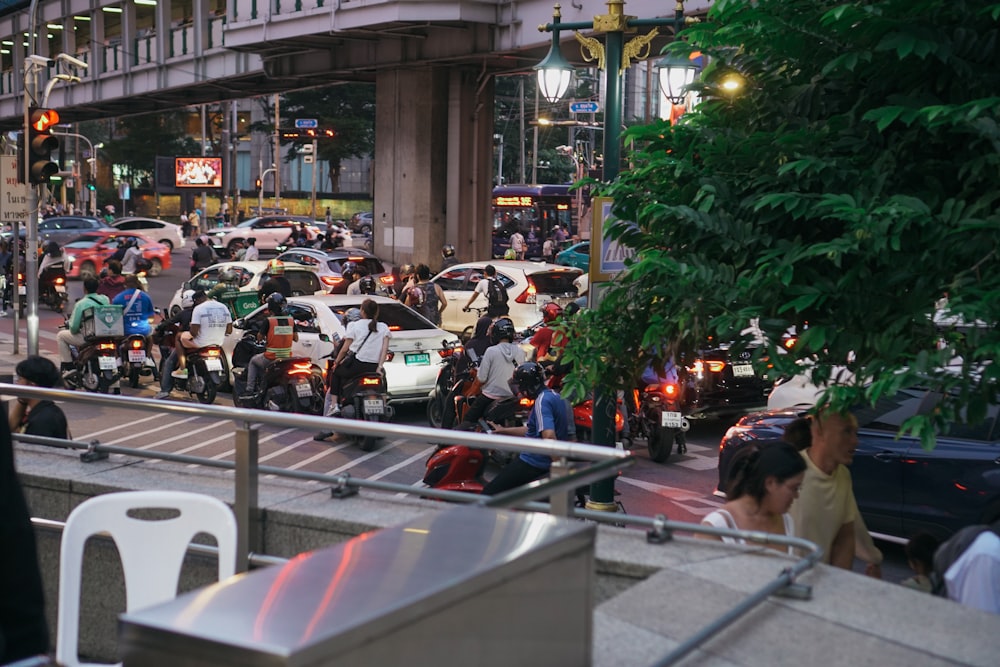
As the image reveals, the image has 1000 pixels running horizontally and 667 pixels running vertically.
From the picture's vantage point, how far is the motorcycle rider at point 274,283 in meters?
19.3

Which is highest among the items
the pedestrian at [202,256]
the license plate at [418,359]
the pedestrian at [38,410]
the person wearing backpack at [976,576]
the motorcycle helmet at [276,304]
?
the pedestrian at [202,256]

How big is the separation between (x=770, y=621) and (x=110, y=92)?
4649 cm

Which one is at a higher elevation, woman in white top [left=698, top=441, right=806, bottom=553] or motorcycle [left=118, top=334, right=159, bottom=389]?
woman in white top [left=698, top=441, right=806, bottom=553]

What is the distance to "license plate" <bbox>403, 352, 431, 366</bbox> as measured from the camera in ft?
51.7

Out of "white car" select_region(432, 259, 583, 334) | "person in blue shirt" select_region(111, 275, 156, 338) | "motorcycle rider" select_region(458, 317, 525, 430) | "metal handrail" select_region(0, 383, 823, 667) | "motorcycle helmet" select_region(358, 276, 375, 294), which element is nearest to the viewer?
"metal handrail" select_region(0, 383, 823, 667)

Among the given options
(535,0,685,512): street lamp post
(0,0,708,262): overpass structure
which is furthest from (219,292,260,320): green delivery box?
(535,0,685,512): street lamp post

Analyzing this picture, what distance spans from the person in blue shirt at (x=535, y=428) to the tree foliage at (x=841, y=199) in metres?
2.75

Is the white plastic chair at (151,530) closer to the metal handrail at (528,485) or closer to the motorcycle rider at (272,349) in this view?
the metal handrail at (528,485)

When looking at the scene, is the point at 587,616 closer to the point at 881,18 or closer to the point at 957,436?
the point at 881,18

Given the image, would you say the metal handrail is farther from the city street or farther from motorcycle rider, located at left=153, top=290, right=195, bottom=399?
motorcycle rider, located at left=153, top=290, right=195, bottom=399

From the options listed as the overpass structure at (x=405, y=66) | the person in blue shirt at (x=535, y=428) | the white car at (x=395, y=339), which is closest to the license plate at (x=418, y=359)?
→ the white car at (x=395, y=339)

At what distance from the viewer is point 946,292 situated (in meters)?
4.90

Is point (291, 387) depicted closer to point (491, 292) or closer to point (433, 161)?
point (491, 292)

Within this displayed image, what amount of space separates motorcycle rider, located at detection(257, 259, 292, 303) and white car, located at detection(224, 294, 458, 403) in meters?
1.76
